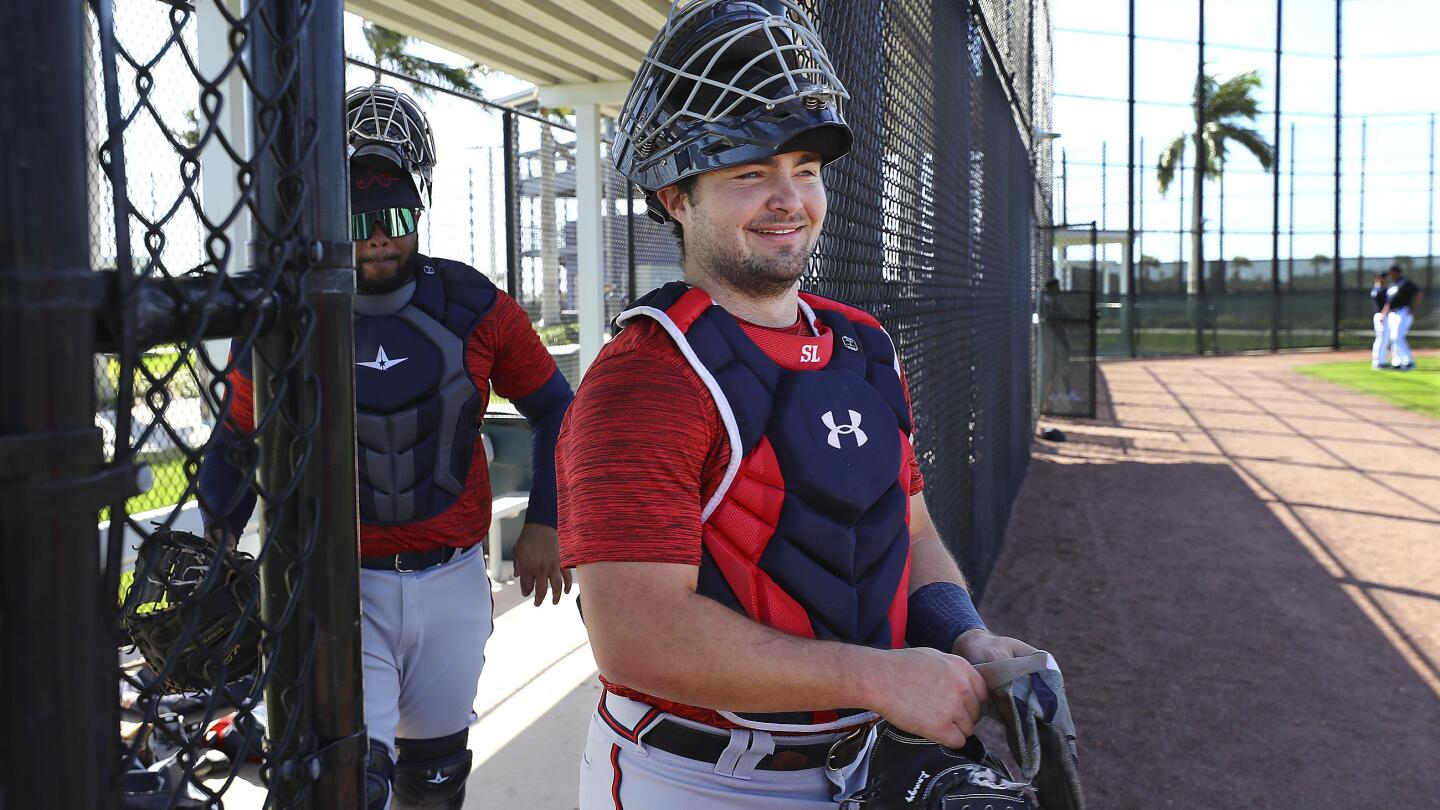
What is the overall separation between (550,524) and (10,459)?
2319 millimetres

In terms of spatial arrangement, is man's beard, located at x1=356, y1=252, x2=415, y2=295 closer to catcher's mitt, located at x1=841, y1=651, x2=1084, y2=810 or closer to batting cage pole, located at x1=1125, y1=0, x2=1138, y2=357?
catcher's mitt, located at x1=841, y1=651, x2=1084, y2=810

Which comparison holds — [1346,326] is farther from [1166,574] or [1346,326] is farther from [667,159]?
[667,159]

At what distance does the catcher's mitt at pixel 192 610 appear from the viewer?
1.03m

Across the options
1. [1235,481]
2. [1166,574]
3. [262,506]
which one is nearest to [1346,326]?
[1235,481]

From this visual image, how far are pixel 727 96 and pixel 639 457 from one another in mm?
624

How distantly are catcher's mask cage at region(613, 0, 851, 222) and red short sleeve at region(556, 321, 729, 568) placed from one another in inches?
14.0

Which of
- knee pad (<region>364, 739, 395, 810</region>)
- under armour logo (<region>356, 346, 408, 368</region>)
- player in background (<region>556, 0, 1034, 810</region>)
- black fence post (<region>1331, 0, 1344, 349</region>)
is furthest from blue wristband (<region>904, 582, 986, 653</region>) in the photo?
black fence post (<region>1331, 0, 1344, 349</region>)

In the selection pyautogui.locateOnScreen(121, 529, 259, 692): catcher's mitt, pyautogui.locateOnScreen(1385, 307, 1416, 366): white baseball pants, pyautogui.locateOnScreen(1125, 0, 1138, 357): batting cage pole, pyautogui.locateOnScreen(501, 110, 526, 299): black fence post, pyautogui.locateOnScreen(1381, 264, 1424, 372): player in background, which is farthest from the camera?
pyautogui.locateOnScreen(1125, 0, 1138, 357): batting cage pole

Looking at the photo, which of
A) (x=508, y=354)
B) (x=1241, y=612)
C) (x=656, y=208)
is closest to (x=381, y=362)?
(x=508, y=354)

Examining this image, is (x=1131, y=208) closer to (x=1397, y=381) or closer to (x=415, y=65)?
(x=1397, y=381)

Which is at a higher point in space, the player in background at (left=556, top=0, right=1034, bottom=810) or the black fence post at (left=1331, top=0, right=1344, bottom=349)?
the black fence post at (left=1331, top=0, right=1344, bottom=349)

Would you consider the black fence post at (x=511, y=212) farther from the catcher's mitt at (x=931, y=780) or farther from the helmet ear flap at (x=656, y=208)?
the catcher's mitt at (x=931, y=780)

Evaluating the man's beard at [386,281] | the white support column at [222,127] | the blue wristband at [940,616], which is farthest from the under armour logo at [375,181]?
the white support column at [222,127]

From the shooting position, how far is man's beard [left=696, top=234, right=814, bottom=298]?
5.87 ft
